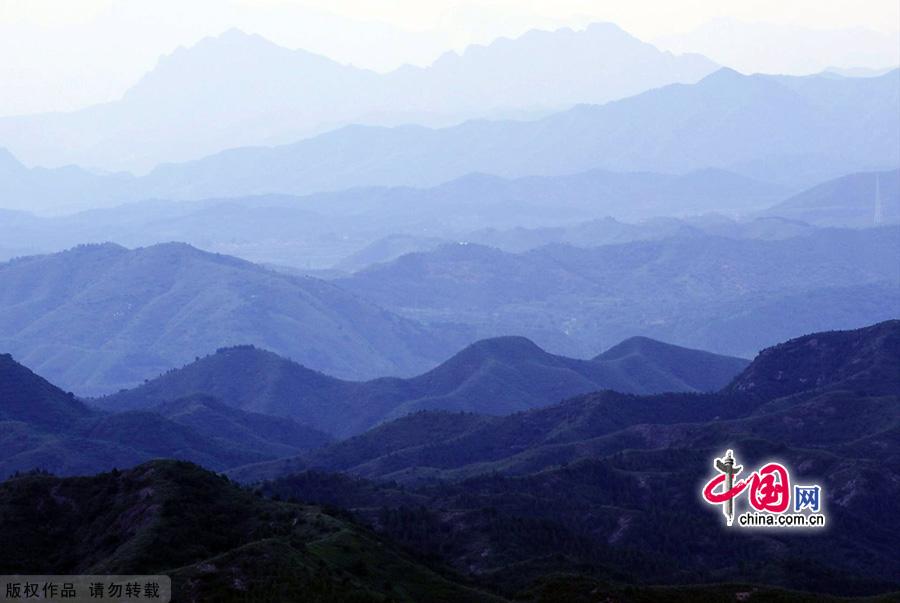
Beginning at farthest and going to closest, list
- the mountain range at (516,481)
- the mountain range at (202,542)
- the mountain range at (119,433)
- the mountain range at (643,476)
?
1. the mountain range at (119,433)
2. the mountain range at (643,476)
3. the mountain range at (516,481)
4. the mountain range at (202,542)

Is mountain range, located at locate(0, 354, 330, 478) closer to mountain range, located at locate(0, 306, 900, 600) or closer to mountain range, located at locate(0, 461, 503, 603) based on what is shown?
mountain range, located at locate(0, 306, 900, 600)

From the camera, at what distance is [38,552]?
69.1 m

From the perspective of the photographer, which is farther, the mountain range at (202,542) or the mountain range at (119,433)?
the mountain range at (119,433)

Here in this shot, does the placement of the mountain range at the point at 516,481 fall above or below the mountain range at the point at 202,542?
above

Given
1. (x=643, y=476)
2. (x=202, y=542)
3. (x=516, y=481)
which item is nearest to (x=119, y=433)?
(x=516, y=481)

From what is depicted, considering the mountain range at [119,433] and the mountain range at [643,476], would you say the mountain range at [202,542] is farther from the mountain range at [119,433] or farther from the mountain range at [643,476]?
the mountain range at [119,433]

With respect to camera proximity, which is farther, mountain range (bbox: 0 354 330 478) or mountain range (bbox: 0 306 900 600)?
mountain range (bbox: 0 354 330 478)

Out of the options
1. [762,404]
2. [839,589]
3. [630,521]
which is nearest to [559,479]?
[630,521]

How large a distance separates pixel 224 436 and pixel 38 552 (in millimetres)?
108640

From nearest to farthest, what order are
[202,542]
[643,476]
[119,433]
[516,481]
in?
[202,542]
[516,481]
[643,476]
[119,433]

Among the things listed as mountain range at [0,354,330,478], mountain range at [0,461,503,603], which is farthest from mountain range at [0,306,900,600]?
mountain range at [0,354,330,478]

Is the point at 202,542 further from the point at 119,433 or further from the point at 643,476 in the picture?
the point at 119,433

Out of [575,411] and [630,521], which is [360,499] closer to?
[630,521]

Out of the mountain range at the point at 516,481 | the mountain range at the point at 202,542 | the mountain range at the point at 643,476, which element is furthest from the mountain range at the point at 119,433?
the mountain range at the point at 202,542
